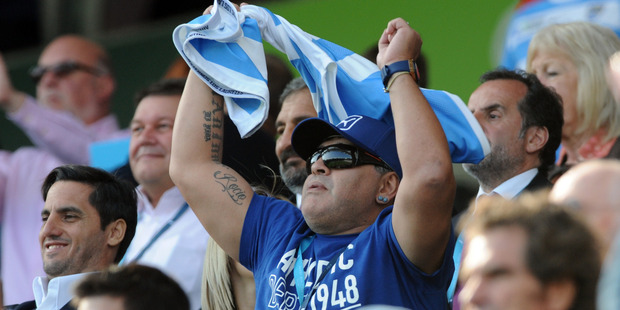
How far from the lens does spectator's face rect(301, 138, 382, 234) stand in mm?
3266

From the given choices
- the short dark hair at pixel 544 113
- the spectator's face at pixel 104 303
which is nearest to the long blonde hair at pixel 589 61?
the short dark hair at pixel 544 113

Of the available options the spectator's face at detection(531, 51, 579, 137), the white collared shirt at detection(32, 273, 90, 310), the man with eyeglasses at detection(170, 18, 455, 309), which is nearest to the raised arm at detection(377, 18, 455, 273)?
the man with eyeglasses at detection(170, 18, 455, 309)

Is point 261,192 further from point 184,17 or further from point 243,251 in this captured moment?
point 184,17

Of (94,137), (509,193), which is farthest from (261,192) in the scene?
(94,137)

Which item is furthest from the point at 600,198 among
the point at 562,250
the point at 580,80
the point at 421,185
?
the point at 580,80

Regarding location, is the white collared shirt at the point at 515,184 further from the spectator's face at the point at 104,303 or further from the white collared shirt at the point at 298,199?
the spectator's face at the point at 104,303

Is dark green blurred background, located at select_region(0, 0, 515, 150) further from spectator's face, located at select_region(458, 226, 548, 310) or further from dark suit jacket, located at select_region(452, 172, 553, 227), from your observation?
spectator's face, located at select_region(458, 226, 548, 310)

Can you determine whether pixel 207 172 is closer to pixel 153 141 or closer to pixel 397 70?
pixel 397 70

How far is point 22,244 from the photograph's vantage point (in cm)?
570

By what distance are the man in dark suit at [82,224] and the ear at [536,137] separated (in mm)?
1594

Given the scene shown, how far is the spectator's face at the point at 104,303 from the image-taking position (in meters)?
2.66

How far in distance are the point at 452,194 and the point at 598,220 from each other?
0.74 meters

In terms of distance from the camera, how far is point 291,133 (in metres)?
4.27

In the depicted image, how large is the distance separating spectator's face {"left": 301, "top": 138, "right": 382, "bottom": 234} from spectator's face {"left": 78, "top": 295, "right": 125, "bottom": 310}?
0.81 metres
